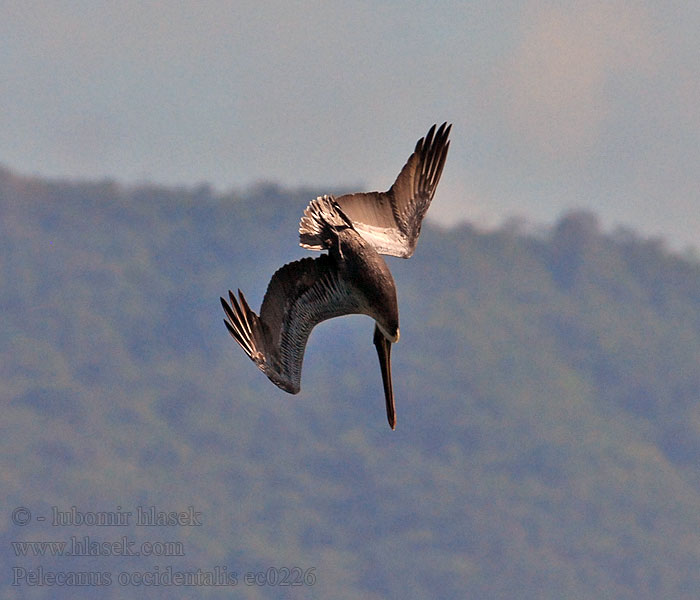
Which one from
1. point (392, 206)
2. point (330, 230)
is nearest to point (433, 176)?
point (392, 206)

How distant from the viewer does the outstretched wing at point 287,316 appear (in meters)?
25.4

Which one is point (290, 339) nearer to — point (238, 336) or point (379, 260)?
point (238, 336)

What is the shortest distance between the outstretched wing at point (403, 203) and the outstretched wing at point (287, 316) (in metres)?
1.24

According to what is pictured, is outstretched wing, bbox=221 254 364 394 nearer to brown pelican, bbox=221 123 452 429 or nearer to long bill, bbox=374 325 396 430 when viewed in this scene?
brown pelican, bbox=221 123 452 429

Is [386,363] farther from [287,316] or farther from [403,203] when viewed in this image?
[403,203]

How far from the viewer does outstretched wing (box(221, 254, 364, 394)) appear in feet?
83.4

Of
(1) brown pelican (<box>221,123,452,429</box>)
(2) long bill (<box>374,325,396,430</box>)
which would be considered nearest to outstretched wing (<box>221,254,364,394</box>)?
(1) brown pelican (<box>221,123,452,429</box>)

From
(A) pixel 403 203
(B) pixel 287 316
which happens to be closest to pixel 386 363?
(B) pixel 287 316

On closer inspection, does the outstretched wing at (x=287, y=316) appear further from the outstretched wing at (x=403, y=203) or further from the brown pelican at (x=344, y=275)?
the outstretched wing at (x=403, y=203)

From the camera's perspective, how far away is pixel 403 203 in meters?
27.1

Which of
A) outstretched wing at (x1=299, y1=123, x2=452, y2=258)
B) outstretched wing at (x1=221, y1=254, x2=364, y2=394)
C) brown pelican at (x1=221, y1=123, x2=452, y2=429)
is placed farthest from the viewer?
outstretched wing at (x1=299, y1=123, x2=452, y2=258)

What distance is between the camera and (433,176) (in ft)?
90.5

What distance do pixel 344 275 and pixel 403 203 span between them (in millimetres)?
3226

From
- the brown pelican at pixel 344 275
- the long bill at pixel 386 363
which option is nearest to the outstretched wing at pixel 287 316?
the brown pelican at pixel 344 275
